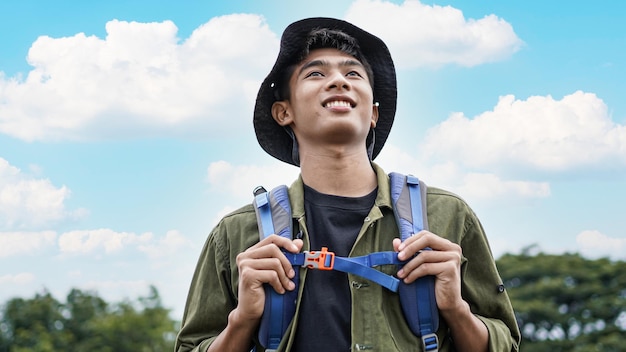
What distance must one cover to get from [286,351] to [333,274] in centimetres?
40

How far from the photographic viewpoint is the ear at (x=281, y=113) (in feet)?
13.2

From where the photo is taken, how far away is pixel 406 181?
12.3 feet

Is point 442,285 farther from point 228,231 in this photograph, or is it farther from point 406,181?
point 228,231

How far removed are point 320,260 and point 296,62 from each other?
1148 mm

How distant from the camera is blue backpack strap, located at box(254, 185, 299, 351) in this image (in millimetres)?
3338

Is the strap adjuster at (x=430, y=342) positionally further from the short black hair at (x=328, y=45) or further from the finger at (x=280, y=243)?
the short black hair at (x=328, y=45)

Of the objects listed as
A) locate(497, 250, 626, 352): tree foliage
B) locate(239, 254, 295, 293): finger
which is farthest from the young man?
locate(497, 250, 626, 352): tree foliage

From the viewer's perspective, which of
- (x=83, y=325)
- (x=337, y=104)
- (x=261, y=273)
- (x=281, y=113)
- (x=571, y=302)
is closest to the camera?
(x=261, y=273)

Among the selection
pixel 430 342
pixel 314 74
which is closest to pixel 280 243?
pixel 430 342

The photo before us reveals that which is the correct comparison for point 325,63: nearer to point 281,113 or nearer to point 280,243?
point 281,113

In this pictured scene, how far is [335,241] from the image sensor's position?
354 cm

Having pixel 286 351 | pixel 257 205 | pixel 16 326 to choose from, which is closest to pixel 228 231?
pixel 257 205

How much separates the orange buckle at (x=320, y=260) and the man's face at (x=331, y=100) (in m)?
0.60

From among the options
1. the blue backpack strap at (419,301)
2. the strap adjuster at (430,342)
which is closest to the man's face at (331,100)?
the blue backpack strap at (419,301)
